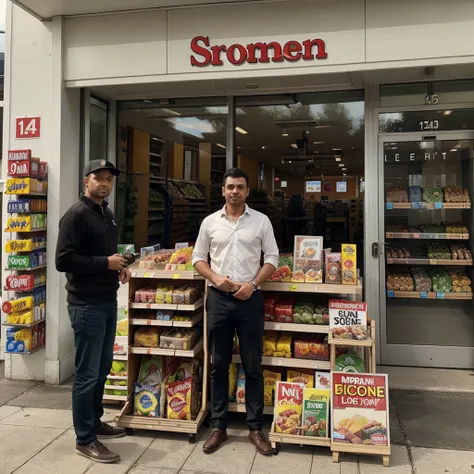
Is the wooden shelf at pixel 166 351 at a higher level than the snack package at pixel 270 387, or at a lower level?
higher

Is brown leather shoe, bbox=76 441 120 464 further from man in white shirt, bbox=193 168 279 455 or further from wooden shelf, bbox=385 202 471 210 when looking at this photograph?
wooden shelf, bbox=385 202 471 210

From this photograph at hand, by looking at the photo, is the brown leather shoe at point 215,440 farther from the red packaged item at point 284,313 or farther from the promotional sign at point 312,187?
the promotional sign at point 312,187

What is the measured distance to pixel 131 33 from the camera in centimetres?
443

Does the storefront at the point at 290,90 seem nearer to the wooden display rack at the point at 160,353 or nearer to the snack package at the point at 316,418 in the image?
the wooden display rack at the point at 160,353

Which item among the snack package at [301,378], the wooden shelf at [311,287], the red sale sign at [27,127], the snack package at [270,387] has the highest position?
the red sale sign at [27,127]

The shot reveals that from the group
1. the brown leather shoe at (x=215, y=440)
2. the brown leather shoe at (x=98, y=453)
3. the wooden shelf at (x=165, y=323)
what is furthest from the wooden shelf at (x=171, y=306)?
the brown leather shoe at (x=98, y=453)

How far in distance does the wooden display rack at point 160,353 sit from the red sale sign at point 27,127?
1979 mm

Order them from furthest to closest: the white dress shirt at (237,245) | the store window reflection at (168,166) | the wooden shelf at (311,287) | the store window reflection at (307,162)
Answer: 1. the store window reflection at (168,166)
2. the store window reflection at (307,162)
3. the wooden shelf at (311,287)
4. the white dress shirt at (237,245)

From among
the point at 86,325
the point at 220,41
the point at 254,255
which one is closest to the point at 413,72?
the point at 220,41

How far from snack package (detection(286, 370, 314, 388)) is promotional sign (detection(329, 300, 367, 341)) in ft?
1.52

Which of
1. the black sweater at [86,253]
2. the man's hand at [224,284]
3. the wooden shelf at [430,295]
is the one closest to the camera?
the black sweater at [86,253]

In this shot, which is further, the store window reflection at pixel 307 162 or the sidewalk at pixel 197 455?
the store window reflection at pixel 307 162

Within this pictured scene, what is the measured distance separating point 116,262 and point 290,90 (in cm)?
291

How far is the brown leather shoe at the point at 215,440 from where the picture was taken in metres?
Result: 3.19
